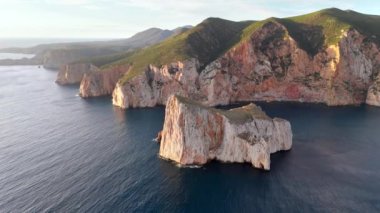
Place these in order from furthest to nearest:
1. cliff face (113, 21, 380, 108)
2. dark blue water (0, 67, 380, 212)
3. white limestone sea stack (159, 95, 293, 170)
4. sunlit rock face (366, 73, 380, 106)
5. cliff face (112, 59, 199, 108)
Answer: cliff face (112, 59, 199, 108) < cliff face (113, 21, 380, 108) < sunlit rock face (366, 73, 380, 106) < white limestone sea stack (159, 95, 293, 170) < dark blue water (0, 67, 380, 212)

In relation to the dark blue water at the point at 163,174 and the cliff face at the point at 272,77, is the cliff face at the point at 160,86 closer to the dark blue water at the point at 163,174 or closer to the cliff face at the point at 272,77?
the cliff face at the point at 272,77

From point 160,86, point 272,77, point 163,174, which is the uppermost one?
point 272,77

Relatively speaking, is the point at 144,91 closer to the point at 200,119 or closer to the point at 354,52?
the point at 200,119

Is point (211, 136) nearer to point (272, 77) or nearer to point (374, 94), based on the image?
point (272, 77)

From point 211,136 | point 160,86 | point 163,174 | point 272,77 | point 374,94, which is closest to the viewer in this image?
point 163,174

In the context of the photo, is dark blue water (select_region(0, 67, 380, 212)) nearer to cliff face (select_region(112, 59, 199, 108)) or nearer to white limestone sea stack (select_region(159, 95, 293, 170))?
white limestone sea stack (select_region(159, 95, 293, 170))

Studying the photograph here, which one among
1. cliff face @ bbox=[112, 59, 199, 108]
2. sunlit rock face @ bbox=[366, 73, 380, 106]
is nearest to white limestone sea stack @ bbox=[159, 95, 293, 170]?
cliff face @ bbox=[112, 59, 199, 108]

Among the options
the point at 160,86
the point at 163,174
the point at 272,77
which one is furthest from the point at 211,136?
the point at 272,77
